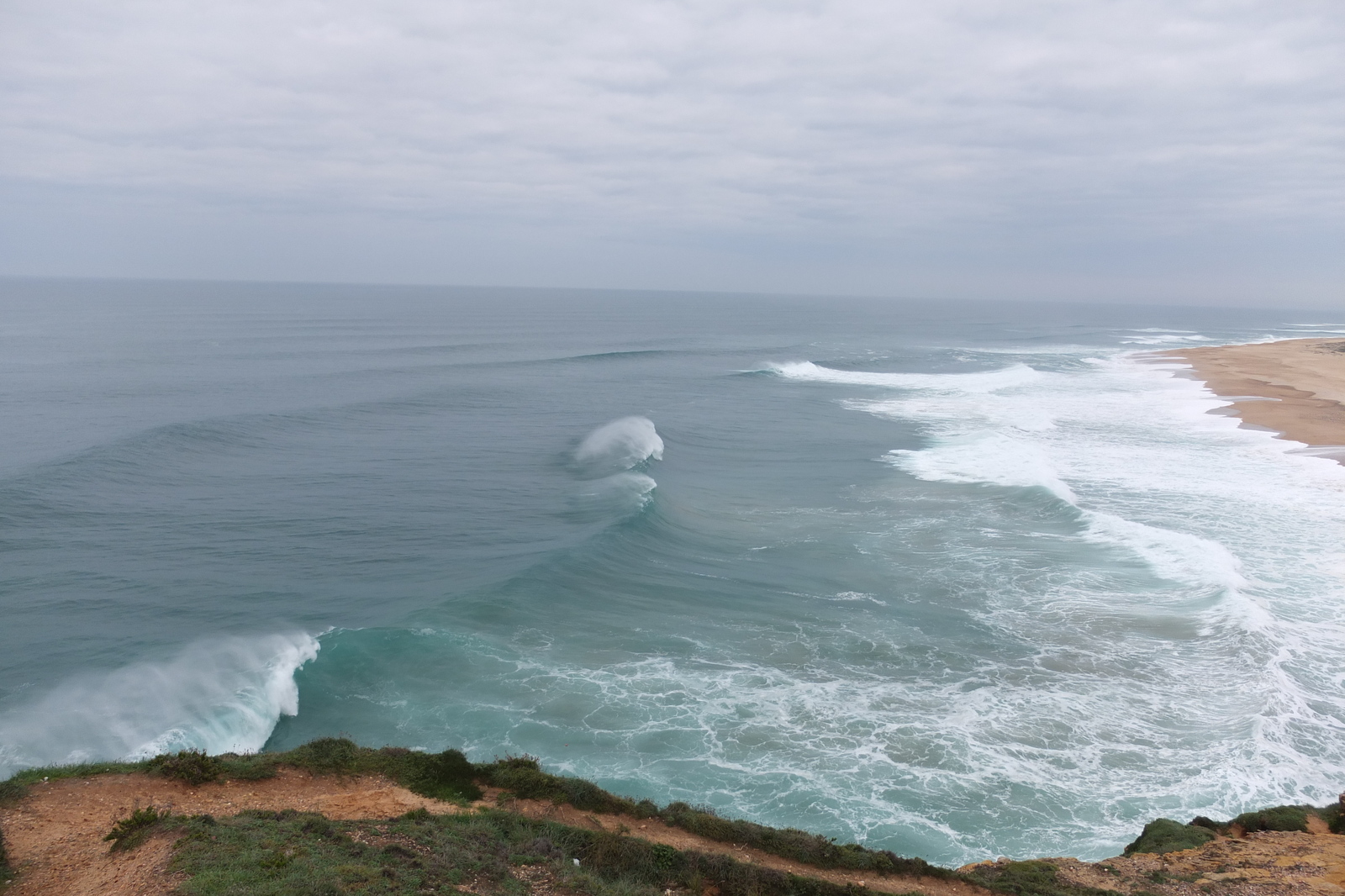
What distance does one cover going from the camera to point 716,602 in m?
24.8

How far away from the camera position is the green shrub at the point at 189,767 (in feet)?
43.7

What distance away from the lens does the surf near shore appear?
48812mm

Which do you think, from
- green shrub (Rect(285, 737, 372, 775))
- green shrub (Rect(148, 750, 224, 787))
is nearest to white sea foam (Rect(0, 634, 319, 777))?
green shrub (Rect(285, 737, 372, 775))

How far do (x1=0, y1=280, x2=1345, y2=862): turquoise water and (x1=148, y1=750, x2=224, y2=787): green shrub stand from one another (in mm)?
3961

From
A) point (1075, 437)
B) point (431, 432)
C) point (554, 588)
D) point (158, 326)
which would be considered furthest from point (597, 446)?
point (158, 326)

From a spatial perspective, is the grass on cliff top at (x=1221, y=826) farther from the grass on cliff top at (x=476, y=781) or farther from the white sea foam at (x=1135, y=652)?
the grass on cliff top at (x=476, y=781)

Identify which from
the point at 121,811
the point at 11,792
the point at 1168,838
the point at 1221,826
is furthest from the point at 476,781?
the point at 1221,826

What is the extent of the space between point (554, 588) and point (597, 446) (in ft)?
63.9

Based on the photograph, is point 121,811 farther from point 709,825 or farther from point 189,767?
point 709,825

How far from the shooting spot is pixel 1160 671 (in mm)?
20656

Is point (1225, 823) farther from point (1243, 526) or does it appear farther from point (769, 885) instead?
point (1243, 526)

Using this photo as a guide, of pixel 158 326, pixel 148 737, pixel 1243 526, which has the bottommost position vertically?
pixel 148 737

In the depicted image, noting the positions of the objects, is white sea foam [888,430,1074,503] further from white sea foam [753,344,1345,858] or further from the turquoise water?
the turquoise water

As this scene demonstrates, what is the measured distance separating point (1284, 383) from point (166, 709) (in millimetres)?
80022
